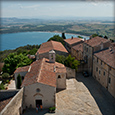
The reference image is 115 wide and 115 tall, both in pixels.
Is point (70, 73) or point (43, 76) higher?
point (43, 76)

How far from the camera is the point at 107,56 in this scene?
2622 cm

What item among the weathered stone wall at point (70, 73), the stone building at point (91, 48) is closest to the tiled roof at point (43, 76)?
the weathered stone wall at point (70, 73)

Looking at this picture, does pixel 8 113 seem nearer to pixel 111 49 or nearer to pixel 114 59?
pixel 114 59

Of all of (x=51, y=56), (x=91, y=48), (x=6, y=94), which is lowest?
(x=6, y=94)

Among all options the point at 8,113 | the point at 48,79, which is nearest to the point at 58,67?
the point at 48,79

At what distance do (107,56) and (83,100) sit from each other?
9.65m

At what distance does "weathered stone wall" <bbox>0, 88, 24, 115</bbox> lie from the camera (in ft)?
49.2

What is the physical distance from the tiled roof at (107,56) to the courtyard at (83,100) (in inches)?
198

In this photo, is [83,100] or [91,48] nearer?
[83,100]

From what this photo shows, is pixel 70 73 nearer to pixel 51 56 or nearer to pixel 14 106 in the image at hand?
pixel 51 56

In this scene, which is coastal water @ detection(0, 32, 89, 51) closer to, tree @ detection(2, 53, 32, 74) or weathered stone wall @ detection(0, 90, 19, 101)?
tree @ detection(2, 53, 32, 74)

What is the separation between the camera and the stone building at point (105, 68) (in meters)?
22.8

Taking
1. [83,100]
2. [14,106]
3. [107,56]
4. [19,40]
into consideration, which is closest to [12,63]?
[14,106]

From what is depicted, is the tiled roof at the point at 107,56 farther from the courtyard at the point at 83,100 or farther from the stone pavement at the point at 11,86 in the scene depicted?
the stone pavement at the point at 11,86
